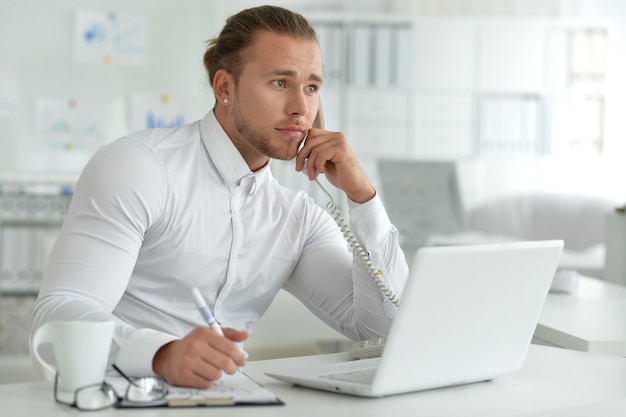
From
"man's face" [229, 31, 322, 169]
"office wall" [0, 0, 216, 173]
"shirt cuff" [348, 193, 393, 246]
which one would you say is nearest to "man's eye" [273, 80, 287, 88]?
"man's face" [229, 31, 322, 169]

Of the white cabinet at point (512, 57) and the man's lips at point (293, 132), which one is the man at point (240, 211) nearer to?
the man's lips at point (293, 132)

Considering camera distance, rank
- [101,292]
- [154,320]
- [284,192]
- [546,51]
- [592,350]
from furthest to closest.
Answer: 1. [546,51]
2. [284,192]
3. [154,320]
4. [592,350]
5. [101,292]

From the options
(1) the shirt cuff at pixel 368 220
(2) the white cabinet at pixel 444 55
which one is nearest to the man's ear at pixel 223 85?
(1) the shirt cuff at pixel 368 220

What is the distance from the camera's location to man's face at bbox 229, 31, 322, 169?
1667mm

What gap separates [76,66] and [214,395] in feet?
11.5

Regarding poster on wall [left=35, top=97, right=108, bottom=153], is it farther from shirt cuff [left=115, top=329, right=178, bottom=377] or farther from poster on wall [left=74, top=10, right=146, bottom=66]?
shirt cuff [left=115, top=329, right=178, bottom=377]

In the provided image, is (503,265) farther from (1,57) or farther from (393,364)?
(1,57)

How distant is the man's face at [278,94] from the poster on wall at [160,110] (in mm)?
2693

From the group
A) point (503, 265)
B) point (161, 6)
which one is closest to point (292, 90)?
point (503, 265)

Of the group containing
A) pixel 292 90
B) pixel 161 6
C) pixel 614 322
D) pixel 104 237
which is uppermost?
pixel 161 6

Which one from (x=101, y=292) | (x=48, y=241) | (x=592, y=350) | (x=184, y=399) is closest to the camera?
(x=184, y=399)

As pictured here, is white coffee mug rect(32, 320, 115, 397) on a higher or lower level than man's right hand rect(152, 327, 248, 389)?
higher

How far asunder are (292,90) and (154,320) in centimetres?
52

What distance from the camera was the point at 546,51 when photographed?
5664 millimetres
